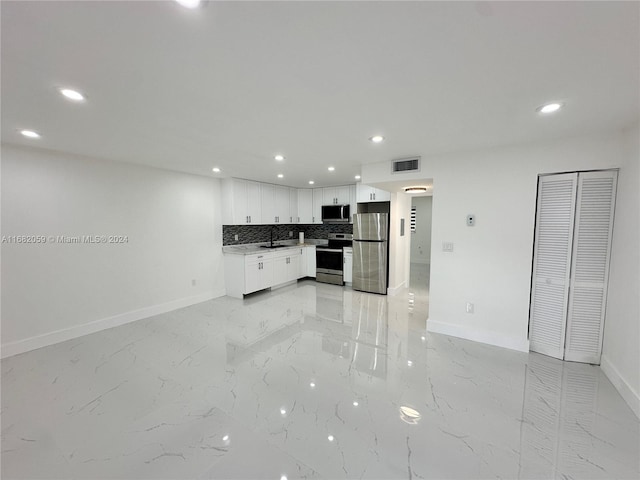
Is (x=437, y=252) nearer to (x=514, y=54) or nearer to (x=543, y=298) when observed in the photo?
(x=543, y=298)

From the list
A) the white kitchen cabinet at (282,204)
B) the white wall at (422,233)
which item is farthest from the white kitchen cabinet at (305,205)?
the white wall at (422,233)

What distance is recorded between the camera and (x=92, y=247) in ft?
11.8

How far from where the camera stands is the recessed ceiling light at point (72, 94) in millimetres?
1746

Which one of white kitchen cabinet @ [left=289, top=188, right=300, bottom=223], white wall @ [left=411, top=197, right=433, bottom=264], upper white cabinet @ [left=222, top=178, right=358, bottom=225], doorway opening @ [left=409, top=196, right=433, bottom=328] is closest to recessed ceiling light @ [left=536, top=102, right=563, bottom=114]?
upper white cabinet @ [left=222, top=178, right=358, bottom=225]

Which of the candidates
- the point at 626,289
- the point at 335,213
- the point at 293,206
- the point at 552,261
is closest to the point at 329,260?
the point at 335,213

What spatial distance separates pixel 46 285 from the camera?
3242 mm

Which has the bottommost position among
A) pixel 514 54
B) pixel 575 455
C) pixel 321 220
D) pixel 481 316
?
pixel 575 455

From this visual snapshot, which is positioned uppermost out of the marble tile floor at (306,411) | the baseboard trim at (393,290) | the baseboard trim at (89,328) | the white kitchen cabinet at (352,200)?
the white kitchen cabinet at (352,200)

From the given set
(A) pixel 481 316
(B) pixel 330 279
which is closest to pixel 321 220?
(B) pixel 330 279

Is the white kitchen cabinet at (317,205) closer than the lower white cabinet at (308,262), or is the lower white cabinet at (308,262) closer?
the lower white cabinet at (308,262)

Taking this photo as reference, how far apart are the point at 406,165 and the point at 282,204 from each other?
3.38 m

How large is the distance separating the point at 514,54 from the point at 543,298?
2.71m

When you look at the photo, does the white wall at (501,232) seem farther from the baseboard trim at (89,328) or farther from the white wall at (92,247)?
the baseboard trim at (89,328)

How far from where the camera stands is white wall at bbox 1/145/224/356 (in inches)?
120
